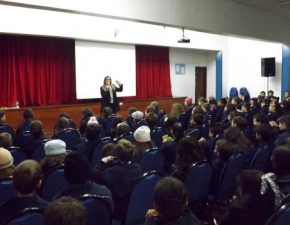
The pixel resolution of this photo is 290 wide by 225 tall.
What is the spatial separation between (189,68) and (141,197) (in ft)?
38.6

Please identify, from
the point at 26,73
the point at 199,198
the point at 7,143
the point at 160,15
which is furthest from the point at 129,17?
the point at 26,73

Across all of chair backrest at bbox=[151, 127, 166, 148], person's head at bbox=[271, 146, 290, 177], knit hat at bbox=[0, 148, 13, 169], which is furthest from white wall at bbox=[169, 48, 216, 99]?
knit hat at bbox=[0, 148, 13, 169]

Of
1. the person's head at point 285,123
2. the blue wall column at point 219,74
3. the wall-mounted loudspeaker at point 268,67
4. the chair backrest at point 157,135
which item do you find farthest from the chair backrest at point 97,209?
the blue wall column at point 219,74

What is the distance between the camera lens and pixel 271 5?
29.0ft

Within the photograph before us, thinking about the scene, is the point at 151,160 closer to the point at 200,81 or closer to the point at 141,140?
the point at 141,140

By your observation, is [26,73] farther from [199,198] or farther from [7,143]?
[199,198]

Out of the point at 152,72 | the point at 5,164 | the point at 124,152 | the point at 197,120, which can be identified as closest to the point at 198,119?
the point at 197,120

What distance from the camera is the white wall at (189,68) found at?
13.6 metres

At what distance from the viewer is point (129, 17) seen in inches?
234

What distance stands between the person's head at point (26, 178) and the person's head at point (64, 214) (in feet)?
2.41

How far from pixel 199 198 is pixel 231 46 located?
1252 centimetres

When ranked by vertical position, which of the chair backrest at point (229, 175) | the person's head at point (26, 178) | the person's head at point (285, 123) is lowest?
the chair backrest at point (229, 175)

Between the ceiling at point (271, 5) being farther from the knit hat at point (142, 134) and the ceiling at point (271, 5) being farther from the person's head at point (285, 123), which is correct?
the knit hat at point (142, 134)

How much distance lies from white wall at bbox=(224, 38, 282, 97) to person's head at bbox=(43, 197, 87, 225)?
13.6 m
